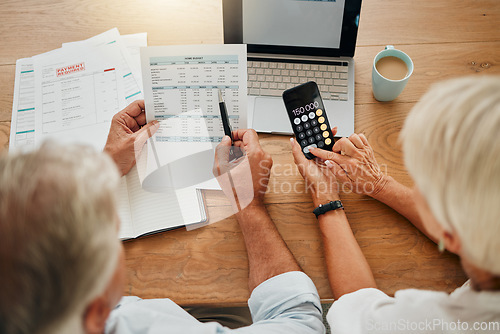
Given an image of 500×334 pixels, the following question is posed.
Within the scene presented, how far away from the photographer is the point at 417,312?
0.56 meters

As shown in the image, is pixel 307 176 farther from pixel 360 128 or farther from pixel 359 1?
pixel 359 1

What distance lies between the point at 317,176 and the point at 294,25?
1.18 feet

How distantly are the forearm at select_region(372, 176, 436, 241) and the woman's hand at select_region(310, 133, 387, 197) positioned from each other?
0.03ft

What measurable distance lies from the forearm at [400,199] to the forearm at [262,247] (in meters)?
0.23

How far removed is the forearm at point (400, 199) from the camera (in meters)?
0.78

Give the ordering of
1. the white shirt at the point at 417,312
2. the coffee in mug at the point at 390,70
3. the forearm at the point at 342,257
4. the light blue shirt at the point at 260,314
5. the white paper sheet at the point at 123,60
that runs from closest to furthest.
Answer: the white shirt at the point at 417,312 → the light blue shirt at the point at 260,314 → the forearm at the point at 342,257 → the coffee in mug at the point at 390,70 → the white paper sheet at the point at 123,60

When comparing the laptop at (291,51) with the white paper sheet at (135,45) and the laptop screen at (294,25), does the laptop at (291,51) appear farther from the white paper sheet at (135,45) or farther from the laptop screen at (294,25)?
the white paper sheet at (135,45)

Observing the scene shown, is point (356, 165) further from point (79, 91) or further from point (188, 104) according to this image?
point (79, 91)

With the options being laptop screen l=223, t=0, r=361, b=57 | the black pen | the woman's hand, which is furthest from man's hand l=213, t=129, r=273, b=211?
laptop screen l=223, t=0, r=361, b=57

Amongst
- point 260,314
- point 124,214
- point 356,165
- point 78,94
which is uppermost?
point 78,94

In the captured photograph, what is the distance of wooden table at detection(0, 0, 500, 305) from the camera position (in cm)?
77

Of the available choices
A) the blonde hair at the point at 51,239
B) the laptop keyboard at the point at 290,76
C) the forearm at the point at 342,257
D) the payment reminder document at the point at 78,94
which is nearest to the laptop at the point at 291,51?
the laptop keyboard at the point at 290,76

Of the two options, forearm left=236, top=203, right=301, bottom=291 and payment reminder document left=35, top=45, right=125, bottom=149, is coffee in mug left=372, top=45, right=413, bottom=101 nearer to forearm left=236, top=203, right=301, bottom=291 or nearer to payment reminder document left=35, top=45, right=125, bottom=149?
forearm left=236, top=203, right=301, bottom=291

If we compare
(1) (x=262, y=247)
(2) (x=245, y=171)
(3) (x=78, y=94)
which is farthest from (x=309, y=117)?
(3) (x=78, y=94)
